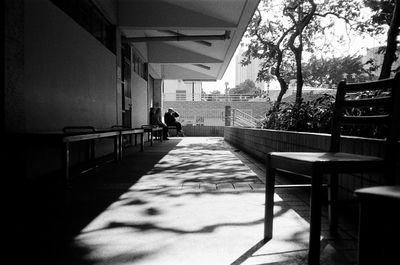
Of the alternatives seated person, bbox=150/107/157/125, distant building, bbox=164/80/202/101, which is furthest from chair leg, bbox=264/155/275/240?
distant building, bbox=164/80/202/101

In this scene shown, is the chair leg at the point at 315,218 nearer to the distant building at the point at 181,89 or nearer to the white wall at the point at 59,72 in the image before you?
the white wall at the point at 59,72

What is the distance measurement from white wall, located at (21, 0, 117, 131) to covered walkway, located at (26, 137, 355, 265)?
3.65 feet

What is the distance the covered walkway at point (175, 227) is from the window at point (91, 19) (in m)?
2.93

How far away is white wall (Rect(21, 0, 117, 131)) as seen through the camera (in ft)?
13.5

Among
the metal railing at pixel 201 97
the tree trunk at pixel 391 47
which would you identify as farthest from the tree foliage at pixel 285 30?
the metal railing at pixel 201 97

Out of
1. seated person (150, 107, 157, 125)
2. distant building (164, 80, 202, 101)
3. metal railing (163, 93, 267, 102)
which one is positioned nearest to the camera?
seated person (150, 107, 157, 125)

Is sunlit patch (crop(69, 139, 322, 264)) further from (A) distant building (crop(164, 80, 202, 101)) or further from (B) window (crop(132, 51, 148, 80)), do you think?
(A) distant building (crop(164, 80, 202, 101))

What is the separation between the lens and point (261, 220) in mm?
2691

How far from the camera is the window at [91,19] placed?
5566 millimetres

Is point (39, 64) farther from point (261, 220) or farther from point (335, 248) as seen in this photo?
point (335, 248)

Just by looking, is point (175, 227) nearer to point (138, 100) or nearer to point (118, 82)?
point (118, 82)

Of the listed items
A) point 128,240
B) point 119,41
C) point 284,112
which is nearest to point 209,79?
point 119,41

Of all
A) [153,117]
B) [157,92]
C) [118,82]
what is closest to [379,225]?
[118,82]

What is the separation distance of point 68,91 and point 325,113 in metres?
3.77
